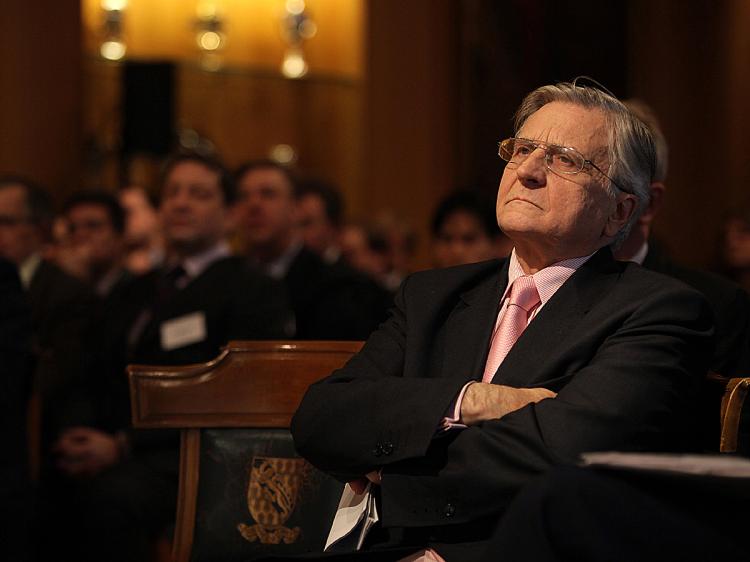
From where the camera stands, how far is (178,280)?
5.12m

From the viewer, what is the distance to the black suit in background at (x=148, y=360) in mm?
4277

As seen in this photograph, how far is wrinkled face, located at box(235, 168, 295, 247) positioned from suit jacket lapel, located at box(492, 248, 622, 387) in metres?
3.73

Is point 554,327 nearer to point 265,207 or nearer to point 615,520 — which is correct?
point 615,520

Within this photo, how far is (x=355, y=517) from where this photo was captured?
2.64 metres

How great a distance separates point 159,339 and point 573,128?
2.46 metres

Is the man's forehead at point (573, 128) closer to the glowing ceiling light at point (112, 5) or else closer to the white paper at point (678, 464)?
the white paper at point (678, 464)

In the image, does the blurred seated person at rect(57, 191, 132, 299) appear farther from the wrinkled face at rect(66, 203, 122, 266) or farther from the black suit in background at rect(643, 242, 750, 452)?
the black suit in background at rect(643, 242, 750, 452)

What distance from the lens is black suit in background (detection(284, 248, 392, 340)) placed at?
204 inches

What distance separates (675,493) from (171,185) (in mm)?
3743

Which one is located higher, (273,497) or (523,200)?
(523,200)

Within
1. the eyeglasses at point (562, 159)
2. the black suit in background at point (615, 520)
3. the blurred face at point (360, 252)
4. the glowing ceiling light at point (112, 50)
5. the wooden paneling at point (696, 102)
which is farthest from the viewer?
the glowing ceiling light at point (112, 50)

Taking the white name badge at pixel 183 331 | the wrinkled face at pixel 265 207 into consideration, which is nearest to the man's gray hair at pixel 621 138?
the white name badge at pixel 183 331

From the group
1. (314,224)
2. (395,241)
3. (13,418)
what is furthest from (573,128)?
(395,241)

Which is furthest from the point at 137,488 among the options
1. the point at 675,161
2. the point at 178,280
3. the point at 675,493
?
the point at 675,161
